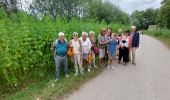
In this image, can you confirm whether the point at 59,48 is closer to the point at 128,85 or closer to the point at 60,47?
the point at 60,47

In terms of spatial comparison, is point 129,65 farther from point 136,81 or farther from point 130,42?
point 136,81

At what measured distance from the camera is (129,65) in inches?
554

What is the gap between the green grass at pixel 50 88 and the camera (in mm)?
8422

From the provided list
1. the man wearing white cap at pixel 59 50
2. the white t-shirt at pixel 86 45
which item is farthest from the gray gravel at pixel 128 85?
the man wearing white cap at pixel 59 50

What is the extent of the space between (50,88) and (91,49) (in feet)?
13.3

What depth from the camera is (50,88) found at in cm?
907

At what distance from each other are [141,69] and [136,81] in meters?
2.76

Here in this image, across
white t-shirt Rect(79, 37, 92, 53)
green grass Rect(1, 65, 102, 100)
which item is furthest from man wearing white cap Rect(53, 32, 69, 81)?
white t-shirt Rect(79, 37, 92, 53)

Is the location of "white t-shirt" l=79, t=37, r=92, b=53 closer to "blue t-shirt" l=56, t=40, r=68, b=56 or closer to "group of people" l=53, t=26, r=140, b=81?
"group of people" l=53, t=26, r=140, b=81

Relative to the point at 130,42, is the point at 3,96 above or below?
below

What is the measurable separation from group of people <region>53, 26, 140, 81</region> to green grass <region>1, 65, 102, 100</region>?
472 millimetres

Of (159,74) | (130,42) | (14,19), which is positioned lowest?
(159,74)

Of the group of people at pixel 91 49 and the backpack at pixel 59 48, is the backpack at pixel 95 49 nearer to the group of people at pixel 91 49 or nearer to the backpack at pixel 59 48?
the group of people at pixel 91 49

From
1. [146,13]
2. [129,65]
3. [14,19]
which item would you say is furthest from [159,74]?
[146,13]
